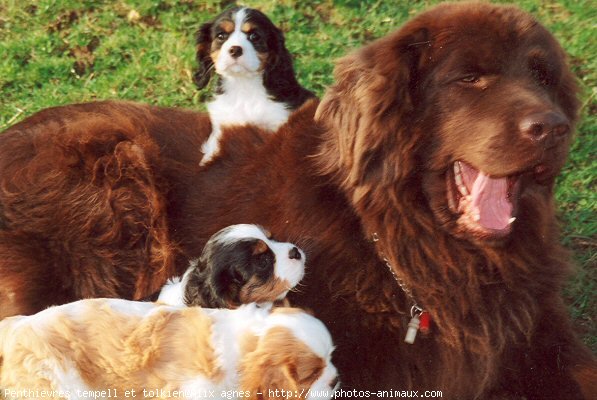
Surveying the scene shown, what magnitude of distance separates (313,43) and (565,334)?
339cm

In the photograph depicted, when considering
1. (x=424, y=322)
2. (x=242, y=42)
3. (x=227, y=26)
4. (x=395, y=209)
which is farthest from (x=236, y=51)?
(x=424, y=322)

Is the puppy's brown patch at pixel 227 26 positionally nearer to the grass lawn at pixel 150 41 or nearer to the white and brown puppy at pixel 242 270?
the grass lawn at pixel 150 41

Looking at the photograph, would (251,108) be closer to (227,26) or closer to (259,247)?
(227,26)

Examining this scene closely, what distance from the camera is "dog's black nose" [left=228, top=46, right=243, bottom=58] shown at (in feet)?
15.4

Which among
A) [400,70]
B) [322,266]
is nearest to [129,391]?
[322,266]

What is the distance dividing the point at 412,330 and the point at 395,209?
54 centimetres

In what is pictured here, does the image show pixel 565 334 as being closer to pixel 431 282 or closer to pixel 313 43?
pixel 431 282

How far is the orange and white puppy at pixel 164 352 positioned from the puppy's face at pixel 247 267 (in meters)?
0.20

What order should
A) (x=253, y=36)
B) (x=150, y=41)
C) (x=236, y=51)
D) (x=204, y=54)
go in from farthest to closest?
(x=150, y=41)
(x=204, y=54)
(x=253, y=36)
(x=236, y=51)

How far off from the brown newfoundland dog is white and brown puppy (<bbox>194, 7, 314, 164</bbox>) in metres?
0.65

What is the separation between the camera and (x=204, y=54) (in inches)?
205

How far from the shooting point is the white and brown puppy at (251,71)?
15.6 feet

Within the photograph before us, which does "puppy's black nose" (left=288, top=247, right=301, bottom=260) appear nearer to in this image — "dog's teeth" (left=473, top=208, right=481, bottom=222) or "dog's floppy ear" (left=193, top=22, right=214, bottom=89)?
"dog's teeth" (left=473, top=208, right=481, bottom=222)

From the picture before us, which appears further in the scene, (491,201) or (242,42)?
(242,42)
